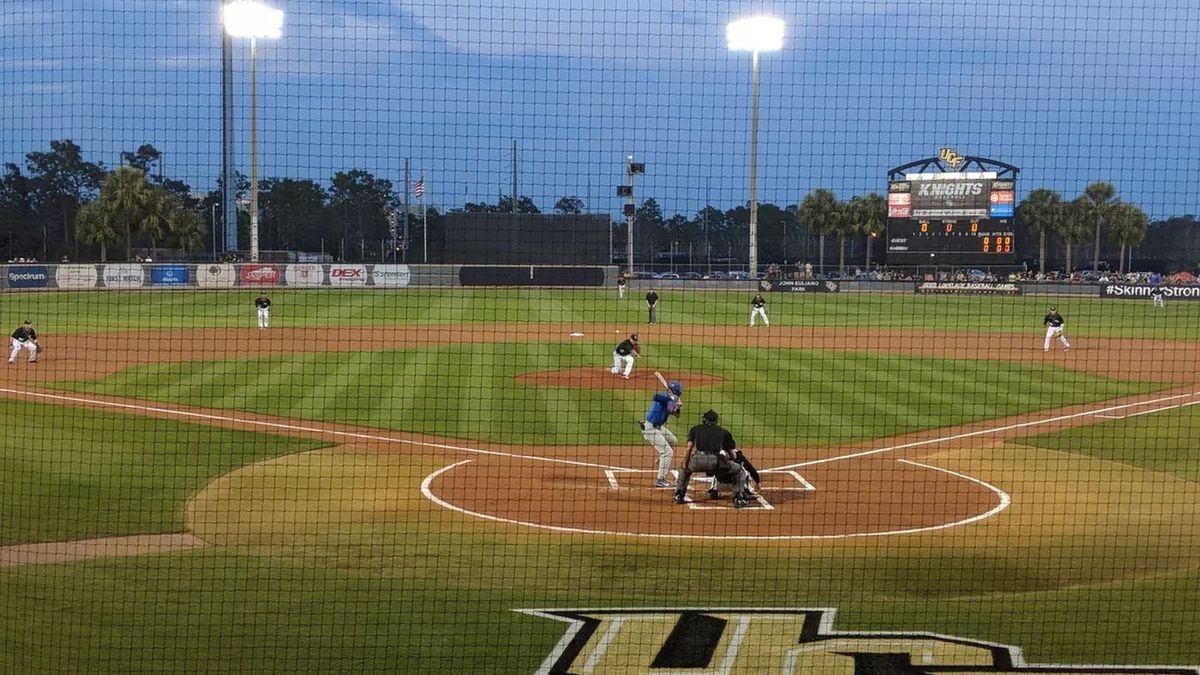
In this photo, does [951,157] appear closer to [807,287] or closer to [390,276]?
[807,287]

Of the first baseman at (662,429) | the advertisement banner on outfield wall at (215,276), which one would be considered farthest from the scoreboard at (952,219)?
the first baseman at (662,429)

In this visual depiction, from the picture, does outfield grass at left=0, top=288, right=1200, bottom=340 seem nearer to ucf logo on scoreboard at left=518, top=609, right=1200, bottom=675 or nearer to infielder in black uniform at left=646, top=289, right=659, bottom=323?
infielder in black uniform at left=646, top=289, right=659, bottom=323

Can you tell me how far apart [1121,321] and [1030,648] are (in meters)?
39.0

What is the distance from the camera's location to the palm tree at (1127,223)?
6347 cm

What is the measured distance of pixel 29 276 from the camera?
1901 inches

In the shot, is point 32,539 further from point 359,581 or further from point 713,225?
point 713,225

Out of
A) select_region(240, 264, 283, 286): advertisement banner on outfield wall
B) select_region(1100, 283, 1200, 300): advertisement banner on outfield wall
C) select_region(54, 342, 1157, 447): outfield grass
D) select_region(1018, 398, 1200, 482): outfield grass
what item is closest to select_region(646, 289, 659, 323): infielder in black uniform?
select_region(54, 342, 1157, 447): outfield grass

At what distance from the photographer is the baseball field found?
27.3ft

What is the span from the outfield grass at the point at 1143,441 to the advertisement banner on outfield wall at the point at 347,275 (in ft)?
132

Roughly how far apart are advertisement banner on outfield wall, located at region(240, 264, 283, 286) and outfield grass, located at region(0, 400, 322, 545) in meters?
29.8

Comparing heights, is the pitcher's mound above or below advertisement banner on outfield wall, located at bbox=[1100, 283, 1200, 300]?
below

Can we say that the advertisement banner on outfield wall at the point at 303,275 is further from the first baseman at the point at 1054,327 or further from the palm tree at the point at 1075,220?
the palm tree at the point at 1075,220

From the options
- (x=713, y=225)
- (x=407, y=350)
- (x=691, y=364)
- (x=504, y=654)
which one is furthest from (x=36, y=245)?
(x=504, y=654)

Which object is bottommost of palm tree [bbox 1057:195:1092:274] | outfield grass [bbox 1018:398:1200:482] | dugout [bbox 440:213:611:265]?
outfield grass [bbox 1018:398:1200:482]
